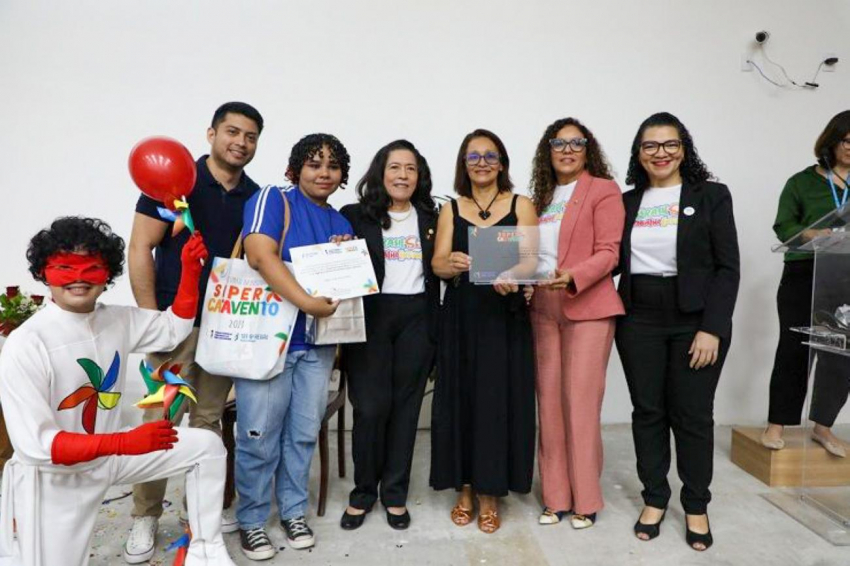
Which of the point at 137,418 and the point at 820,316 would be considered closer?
the point at 820,316

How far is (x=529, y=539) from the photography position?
83.6 inches

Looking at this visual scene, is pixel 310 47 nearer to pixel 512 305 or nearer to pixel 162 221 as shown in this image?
pixel 162 221

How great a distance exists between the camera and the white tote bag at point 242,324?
185 centimetres

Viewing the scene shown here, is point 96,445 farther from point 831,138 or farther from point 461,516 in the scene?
point 831,138

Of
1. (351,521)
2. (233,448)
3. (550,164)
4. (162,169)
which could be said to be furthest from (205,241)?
(550,164)

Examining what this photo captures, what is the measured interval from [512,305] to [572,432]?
0.56 metres

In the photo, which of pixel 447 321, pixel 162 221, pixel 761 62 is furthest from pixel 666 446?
pixel 761 62

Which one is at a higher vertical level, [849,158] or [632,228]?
[849,158]

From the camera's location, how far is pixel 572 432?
7.07ft

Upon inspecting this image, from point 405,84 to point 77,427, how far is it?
102 inches

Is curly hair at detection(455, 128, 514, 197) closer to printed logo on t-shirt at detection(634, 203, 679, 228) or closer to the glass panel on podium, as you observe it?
printed logo on t-shirt at detection(634, 203, 679, 228)

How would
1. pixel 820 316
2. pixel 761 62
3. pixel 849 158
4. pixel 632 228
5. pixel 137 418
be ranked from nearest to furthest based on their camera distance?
pixel 632 228 → pixel 820 316 → pixel 849 158 → pixel 137 418 → pixel 761 62

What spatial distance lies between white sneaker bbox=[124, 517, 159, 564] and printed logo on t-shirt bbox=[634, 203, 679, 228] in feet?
7.11

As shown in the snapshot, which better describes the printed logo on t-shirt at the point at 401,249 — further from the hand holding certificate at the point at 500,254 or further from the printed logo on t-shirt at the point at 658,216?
the printed logo on t-shirt at the point at 658,216
